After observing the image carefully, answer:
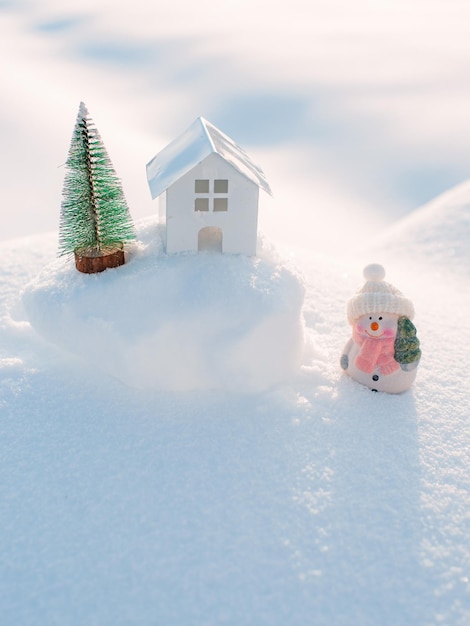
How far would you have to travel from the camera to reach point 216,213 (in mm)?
3346

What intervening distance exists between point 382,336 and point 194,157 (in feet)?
4.90

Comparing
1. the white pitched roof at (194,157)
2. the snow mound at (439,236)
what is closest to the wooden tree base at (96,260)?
the white pitched roof at (194,157)

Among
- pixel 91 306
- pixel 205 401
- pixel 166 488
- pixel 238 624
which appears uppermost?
pixel 91 306

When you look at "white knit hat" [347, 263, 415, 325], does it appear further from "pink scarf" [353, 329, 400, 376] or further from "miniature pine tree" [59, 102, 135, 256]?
"miniature pine tree" [59, 102, 135, 256]

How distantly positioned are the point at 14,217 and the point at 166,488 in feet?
25.5

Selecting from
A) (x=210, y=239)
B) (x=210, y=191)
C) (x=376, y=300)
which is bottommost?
(x=376, y=300)

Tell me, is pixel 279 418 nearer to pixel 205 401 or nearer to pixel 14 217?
pixel 205 401

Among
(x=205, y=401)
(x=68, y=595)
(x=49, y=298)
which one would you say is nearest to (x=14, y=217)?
(x=49, y=298)

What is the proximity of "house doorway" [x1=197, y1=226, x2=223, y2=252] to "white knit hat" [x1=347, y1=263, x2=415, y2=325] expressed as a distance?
0.91 meters

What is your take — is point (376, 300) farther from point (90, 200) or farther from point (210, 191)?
point (90, 200)

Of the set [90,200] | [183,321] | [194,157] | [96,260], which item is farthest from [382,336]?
[90,200]

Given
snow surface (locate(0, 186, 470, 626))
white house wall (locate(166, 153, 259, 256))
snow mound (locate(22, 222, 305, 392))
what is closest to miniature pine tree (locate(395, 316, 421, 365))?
snow surface (locate(0, 186, 470, 626))

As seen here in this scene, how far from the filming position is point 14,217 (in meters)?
9.34

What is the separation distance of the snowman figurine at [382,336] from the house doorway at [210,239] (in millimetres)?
912
